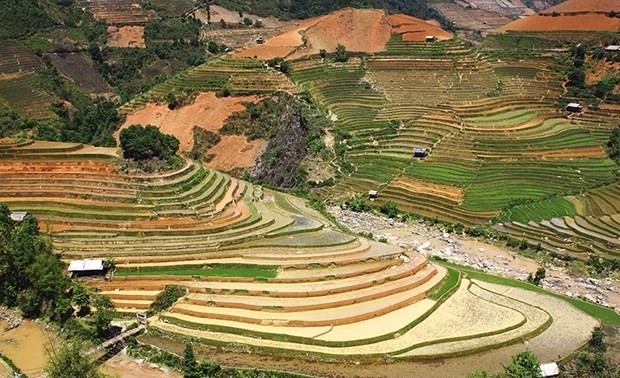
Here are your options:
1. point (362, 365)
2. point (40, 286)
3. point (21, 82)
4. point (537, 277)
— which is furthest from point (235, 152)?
point (362, 365)

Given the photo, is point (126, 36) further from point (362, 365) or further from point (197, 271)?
point (362, 365)

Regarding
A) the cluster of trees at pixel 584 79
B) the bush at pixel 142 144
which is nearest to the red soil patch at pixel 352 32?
the cluster of trees at pixel 584 79

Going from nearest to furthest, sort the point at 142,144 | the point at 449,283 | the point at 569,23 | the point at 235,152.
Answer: the point at 449,283, the point at 142,144, the point at 235,152, the point at 569,23

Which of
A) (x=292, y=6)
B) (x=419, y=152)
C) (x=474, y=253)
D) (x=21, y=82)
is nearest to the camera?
(x=474, y=253)

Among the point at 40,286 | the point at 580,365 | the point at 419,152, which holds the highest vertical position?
the point at 419,152

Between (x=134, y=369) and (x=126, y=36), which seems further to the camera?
(x=126, y=36)

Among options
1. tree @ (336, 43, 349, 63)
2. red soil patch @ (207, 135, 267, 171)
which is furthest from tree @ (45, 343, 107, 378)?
tree @ (336, 43, 349, 63)

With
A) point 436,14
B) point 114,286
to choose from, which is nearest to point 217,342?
point 114,286

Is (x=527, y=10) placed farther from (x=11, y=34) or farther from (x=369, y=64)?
(x=11, y=34)
